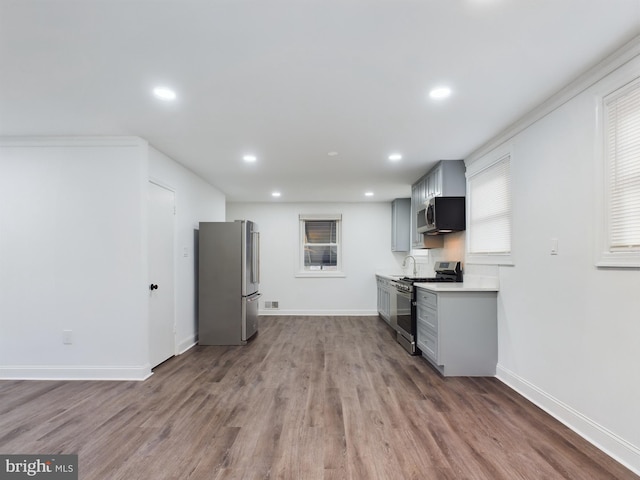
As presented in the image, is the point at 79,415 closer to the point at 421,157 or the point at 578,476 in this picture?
the point at 578,476

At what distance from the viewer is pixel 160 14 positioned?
170 cm

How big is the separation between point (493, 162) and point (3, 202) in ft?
16.9

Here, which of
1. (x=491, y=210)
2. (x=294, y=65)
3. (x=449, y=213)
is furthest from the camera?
(x=449, y=213)

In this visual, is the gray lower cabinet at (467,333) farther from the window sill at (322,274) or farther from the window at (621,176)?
the window sill at (322,274)

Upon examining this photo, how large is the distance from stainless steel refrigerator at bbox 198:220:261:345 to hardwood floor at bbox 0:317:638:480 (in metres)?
1.00

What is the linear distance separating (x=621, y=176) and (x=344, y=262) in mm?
5542

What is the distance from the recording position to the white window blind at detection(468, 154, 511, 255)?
3.42 meters

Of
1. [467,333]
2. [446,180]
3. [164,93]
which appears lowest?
[467,333]

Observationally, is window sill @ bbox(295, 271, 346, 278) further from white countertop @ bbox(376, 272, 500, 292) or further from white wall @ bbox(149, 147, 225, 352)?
white countertop @ bbox(376, 272, 500, 292)

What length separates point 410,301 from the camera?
434cm

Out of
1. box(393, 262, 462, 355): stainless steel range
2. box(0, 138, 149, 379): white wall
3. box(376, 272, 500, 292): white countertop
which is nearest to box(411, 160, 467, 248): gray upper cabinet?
box(393, 262, 462, 355): stainless steel range

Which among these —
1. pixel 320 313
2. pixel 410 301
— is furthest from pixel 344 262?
pixel 410 301

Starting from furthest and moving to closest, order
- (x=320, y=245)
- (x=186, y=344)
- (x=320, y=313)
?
(x=320, y=245) < (x=320, y=313) < (x=186, y=344)

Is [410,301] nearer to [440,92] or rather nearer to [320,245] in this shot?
[440,92]
